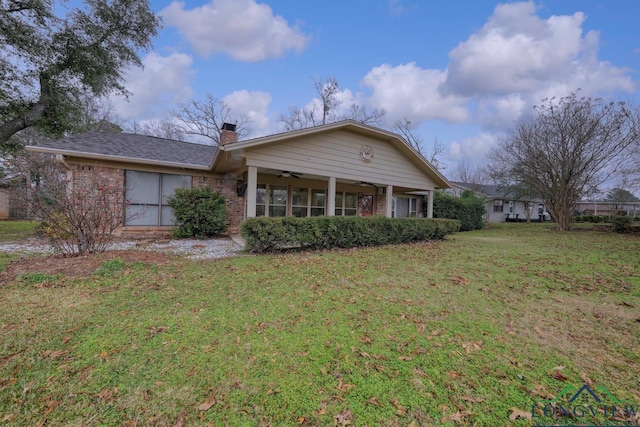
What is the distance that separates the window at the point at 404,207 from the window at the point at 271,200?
789 cm

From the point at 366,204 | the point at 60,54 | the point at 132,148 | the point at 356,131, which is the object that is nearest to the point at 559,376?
the point at 356,131

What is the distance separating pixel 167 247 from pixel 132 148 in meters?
5.02

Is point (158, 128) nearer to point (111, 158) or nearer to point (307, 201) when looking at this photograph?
point (111, 158)

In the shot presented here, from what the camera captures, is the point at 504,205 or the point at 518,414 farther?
the point at 504,205

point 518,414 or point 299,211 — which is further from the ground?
point 299,211

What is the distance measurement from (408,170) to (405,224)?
3437 mm

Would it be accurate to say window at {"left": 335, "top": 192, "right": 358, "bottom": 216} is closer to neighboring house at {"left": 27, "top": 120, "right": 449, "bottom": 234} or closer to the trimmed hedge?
neighboring house at {"left": 27, "top": 120, "right": 449, "bottom": 234}

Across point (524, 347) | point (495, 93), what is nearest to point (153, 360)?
point (524, 347)

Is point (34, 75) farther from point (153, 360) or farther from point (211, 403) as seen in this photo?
point (211, 403)

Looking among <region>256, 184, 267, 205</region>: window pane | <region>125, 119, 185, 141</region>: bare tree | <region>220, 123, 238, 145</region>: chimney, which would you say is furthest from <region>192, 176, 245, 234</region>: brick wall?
<region>125, 119, 185, 141</region>: bare tree

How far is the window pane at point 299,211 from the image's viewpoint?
12.9 metres

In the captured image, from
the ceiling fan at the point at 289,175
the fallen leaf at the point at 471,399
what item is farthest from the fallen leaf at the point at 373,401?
the ceiling fan at the point at 289,175

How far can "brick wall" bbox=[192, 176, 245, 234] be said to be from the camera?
454 inches

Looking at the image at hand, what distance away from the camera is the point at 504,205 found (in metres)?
33.5
